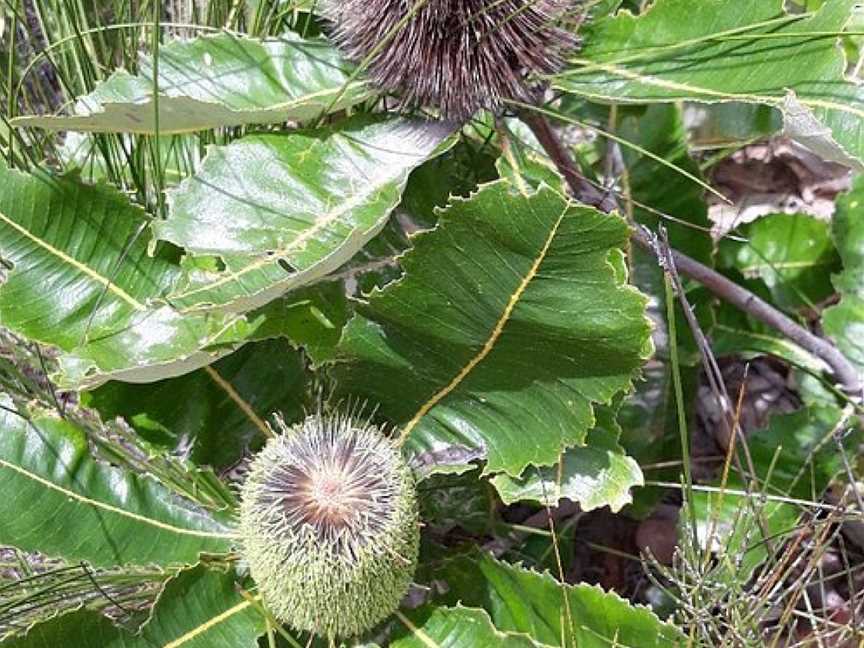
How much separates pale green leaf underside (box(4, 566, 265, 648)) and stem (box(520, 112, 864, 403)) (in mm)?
564

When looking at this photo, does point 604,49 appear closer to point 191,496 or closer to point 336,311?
point 336,311

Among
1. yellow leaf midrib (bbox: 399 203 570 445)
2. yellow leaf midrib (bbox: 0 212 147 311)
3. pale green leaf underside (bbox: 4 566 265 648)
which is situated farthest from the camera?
yellow leaf midrib (bbox: 0 212 147 311)

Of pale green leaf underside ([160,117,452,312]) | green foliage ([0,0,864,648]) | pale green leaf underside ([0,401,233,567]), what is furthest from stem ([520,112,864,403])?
pale green leaf underside ([0,401,233,567])

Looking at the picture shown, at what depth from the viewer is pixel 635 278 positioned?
1370 mm

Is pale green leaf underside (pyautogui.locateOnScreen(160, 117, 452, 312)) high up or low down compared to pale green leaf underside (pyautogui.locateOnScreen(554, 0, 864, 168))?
down

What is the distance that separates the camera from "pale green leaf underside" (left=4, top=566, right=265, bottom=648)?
930 millimetres

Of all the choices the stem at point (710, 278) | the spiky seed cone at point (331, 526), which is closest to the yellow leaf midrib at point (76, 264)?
the spiky seed cone at point (331, 526)

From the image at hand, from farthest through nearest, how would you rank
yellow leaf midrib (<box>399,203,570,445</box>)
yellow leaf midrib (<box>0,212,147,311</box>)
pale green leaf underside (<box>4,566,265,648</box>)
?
yellow leaf midrib (<box>0,212,147,311</box>)
pale green leaf underside (<box>4,566,265,648</box>)
yellow leaf midrib (<box>399,203,570,445</box>)

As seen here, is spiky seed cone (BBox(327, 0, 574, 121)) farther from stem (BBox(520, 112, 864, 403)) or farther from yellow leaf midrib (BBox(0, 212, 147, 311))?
yellow leaf midrib (BBox(0, 212, 147, 311))

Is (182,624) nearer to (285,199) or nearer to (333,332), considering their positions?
(333,332)

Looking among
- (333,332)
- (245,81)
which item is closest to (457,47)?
(245,81)

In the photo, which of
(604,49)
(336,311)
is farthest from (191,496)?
(604,49)

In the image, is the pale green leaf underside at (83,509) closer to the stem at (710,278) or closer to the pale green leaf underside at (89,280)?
the pale green leaf underside at (89,280)

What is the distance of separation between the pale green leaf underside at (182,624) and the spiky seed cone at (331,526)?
0.21 ft
